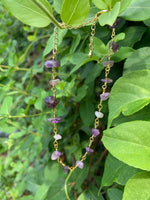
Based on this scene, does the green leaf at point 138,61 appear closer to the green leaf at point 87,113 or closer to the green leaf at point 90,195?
the green leaf at point 87,113

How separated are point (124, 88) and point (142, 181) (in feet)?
0.48

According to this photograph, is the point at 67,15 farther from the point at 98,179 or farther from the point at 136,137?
the point at 98,179

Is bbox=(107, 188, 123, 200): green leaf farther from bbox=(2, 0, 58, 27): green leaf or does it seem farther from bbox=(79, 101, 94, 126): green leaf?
bbox=(2, 0, 58, 27): green leaf

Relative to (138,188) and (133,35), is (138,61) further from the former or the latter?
(138,188)

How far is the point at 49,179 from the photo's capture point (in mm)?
649

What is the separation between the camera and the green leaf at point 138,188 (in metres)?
0.27

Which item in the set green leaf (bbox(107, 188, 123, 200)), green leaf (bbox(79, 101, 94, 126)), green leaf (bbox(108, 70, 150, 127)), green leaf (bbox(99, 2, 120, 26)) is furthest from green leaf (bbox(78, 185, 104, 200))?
green leaf (bbox(99, 2, 120, 26))

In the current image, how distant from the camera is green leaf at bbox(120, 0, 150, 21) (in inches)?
14.6

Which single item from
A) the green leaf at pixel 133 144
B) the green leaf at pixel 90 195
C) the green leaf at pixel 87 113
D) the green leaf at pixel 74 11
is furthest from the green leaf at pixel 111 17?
the green leaf at pixel 90 195

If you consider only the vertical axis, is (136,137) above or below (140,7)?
below

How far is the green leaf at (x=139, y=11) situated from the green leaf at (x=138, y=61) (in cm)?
6

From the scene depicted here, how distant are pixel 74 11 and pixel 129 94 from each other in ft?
0.53

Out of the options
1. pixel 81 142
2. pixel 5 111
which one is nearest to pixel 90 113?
pixel 81 142

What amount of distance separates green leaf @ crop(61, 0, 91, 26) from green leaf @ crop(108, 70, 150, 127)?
0.12 m
